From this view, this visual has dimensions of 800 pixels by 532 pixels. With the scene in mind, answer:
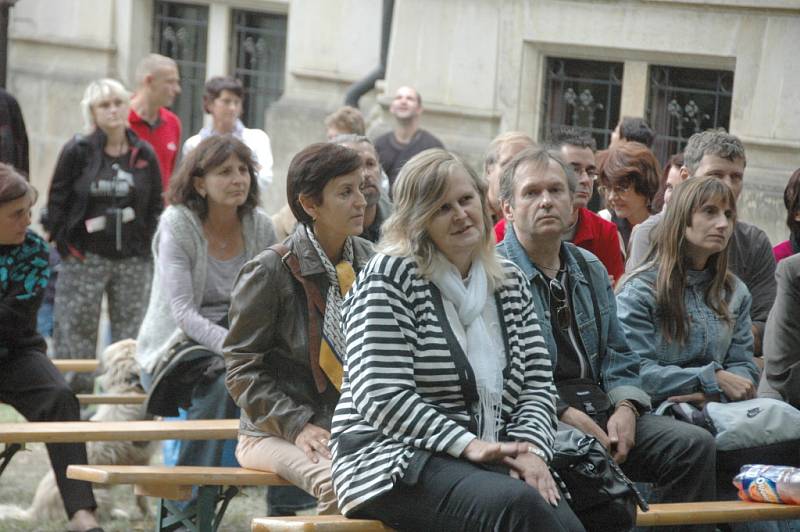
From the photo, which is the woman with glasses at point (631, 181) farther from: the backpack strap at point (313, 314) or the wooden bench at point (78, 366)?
the wooden bench at point (78, 366)

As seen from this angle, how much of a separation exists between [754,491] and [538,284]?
3.84 ft

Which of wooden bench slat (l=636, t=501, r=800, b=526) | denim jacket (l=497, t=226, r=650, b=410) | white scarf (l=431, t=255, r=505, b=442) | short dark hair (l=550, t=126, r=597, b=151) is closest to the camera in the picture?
white scarf (l=431, t=255, r=505, b=442)

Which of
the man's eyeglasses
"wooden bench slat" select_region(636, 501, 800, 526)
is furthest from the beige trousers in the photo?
"wooden bench slat" select_region(636, 501, 800, 526)

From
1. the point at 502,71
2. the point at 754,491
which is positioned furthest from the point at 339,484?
the point at 502,71

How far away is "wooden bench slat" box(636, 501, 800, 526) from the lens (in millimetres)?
6529

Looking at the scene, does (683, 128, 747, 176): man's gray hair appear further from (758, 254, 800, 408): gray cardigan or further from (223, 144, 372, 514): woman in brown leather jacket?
(223, 144, 372, 514): woman in brown leather jacket

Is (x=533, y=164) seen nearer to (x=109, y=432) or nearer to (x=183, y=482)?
(x=183, y=482)

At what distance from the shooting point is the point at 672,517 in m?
6.54

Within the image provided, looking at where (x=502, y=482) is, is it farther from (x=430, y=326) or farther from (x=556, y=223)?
(x=556, y=223)

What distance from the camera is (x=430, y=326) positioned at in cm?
598

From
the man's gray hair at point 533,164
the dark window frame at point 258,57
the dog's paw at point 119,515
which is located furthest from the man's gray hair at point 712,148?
the dark window frame at point 258,57

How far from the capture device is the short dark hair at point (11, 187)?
7.77 metres

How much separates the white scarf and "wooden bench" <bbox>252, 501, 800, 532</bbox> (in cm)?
52

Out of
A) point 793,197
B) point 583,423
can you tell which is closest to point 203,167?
point 583,423
